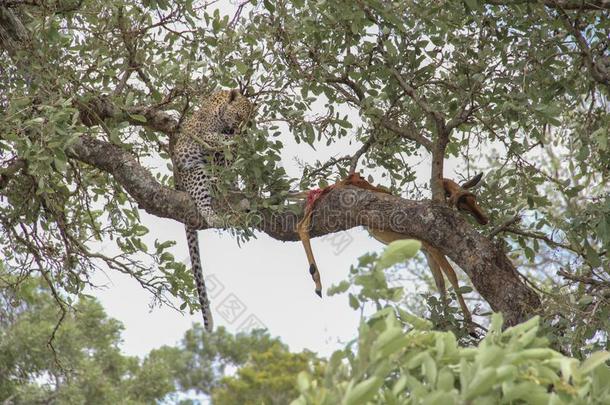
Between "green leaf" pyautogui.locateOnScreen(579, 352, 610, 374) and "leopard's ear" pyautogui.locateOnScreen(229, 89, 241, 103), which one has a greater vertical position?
"leopard's ear" pyautogui.locateOnScreen(229, 89, 241, 103)

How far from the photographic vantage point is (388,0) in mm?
4996

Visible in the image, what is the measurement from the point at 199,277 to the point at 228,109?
1560mm

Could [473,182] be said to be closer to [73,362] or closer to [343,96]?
[343,96]

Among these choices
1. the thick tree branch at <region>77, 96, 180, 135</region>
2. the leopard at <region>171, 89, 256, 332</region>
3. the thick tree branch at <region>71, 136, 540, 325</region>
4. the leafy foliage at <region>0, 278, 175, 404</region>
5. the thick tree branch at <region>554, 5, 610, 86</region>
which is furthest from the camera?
the leafy foliage at <region>0, 278, 175, 404</region>

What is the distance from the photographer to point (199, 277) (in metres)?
6.68

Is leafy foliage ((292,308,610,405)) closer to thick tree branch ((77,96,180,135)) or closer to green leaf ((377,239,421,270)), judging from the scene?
green leaf ((377,239,421,270))

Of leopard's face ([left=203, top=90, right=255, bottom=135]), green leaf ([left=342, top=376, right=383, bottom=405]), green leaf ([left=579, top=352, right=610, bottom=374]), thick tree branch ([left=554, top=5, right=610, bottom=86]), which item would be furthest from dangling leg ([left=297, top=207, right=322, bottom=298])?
green leaf ([left=342, top=376, right=383, bottom=405])

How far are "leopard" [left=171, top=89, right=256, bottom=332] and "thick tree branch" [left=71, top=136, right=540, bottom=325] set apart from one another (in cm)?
22

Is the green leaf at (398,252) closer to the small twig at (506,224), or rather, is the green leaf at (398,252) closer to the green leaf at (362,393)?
the green leaf at (362,393)

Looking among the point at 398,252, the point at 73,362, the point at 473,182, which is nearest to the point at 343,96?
the point at 473,182

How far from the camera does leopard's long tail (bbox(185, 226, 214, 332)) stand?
662cm

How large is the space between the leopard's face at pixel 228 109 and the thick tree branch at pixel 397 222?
1.70 m

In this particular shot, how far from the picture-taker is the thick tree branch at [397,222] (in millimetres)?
4785

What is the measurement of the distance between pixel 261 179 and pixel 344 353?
8.58 feet
